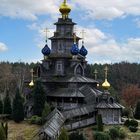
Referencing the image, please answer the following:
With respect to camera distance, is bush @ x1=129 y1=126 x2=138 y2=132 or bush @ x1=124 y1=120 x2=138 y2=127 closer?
bush @ x1=129 y1=126 x2=138 y2=132

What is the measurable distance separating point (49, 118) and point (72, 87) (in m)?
7.29

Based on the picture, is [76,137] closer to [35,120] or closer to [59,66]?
[35,120]

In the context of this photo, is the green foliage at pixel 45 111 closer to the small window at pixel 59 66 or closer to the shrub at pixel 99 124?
the shrub at pixel 99 124

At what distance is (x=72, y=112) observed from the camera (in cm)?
4500

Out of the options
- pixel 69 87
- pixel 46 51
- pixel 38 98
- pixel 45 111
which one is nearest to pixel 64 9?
pixel 46 51

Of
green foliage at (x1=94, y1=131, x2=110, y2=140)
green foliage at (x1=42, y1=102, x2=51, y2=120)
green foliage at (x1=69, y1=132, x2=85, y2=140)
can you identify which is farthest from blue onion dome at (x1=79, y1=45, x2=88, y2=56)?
green foliage at (x1=69, y1=132, x2=85, y2=140)

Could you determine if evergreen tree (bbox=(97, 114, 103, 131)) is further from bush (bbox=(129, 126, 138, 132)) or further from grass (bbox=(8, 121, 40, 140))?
grass (bbox=(8, 121, 40, 140))

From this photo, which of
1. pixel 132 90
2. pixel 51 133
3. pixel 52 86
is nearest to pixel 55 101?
pixel 52 86

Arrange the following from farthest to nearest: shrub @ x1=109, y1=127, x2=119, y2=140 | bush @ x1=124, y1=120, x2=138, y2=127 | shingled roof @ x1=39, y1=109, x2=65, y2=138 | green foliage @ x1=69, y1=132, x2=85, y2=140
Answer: bush @ x1=124, y1=120, x2=138, y2=127 → shrub @ x1=109, y1=127, x2=119, y2=140 → shingled roof @ x1=39, y1=109, x2=65, y2=138 → green foliage @ x1=69, y1=132, x2=85, y2=140

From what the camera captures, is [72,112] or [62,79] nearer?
[72,112]

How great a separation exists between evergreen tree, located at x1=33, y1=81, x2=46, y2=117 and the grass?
192 cm

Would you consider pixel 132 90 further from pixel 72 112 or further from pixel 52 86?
pixel 72 112

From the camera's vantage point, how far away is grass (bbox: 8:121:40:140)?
41231 mm

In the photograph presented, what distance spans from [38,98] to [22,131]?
4967 millimetres
